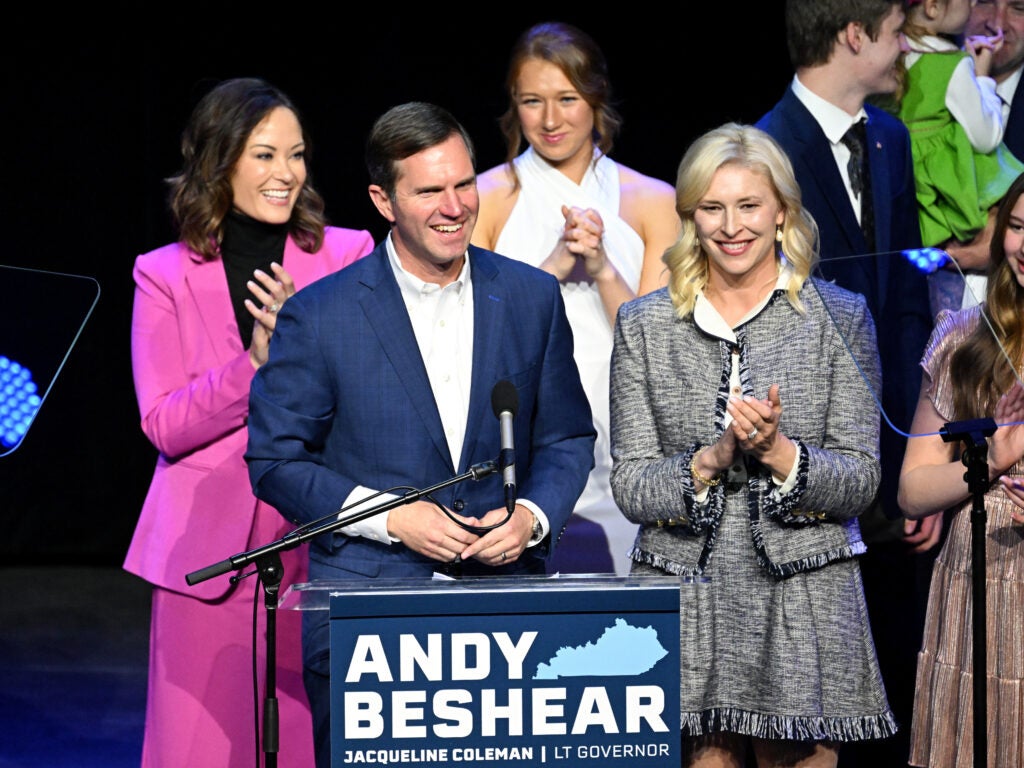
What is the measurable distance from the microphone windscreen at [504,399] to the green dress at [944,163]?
173 cm

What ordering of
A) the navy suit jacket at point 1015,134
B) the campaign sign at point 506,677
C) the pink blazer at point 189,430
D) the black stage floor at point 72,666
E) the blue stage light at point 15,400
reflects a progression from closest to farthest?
the campaign sign at point 506,677
the blue stage light at point 15,400
the pink blazer at point 189,430
the navy suit jacket at point 1015,134
the black stage floor at point 72,666

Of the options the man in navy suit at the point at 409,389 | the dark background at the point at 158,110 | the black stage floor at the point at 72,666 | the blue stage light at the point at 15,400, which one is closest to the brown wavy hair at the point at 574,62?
the man in navy suit at the point at 409,389

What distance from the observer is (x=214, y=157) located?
3.61m

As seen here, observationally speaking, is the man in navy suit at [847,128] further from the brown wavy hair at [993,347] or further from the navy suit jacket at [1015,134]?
the brown wavy hair at [993,347]

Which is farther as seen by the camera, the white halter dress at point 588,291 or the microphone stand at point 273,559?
the white halter dress at point 588,291

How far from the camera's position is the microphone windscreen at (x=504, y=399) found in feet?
8.79

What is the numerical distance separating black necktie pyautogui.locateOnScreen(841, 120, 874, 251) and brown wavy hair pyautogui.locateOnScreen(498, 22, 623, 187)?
631 mm

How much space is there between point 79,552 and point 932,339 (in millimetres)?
5313

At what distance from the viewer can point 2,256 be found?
6.54 metres

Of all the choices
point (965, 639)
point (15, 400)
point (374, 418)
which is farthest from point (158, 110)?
point (965, 639)

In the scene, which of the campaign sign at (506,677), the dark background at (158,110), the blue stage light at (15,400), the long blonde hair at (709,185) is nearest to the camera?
the campaign sign at (506,677)

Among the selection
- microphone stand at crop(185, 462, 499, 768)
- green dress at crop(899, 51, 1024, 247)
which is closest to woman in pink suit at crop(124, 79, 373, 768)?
microphone stand at crop(185, 462, 499, 768)

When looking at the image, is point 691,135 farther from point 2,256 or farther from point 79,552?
point 79,552

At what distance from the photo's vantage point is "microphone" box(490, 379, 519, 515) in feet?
8.34
